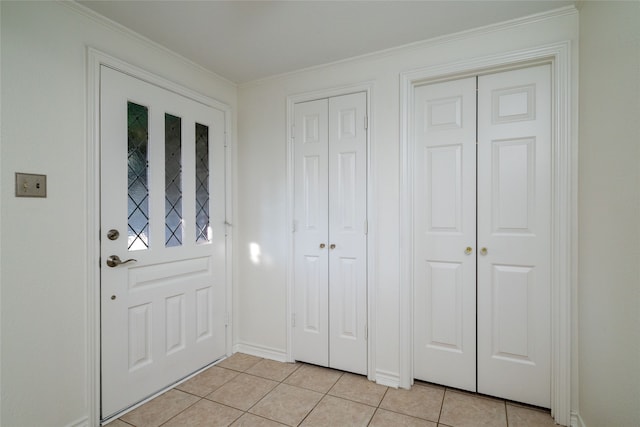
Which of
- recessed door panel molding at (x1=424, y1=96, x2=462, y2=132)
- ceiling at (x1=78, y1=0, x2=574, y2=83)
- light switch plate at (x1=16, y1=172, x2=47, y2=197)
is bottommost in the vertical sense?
light switch plate at (x1=16, y1=172, x2=47, y2=197)

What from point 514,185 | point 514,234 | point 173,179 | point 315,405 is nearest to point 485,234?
point 514,234

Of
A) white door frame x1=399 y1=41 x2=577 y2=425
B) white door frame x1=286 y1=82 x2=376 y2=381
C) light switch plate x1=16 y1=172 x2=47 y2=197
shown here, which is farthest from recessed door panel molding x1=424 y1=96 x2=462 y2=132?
light switch plate x1=16 y1=172 x2=47 y2=197

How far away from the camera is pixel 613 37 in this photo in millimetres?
1395

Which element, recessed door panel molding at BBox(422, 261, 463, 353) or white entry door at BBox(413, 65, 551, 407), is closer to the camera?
white entry door at BBox(413, 65, 551, 407)

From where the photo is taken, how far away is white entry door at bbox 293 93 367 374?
2432mm

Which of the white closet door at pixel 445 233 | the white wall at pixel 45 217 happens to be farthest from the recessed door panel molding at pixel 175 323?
the white closet door at pixel 445 233

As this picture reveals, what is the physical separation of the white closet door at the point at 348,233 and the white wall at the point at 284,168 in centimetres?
12

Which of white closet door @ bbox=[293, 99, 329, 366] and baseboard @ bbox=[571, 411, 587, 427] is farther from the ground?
A: white closet door @ bbox=[293, 99, 329, 366]

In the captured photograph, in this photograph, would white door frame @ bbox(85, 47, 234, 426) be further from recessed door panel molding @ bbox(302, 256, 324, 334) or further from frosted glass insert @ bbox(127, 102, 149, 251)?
recessed door panel molding @ bbox(302, 256, 324, 334)

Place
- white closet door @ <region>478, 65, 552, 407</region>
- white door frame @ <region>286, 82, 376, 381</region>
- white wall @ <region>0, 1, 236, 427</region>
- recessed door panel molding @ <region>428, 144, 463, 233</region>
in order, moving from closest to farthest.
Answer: white wall @ <region>0, 1, 236, 427</region>
white closet door @ <region>478, 65, 552, 407</region>
recessed door panel molding @ <region>428, 144, 463, 233</region>
white door frame @ <region>286, 82, 376, 381</region>

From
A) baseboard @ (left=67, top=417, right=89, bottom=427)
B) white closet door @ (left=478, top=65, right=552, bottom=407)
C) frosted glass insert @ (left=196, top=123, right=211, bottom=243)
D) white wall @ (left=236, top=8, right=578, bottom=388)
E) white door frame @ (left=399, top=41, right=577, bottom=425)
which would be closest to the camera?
baseboard @ (left=67, top=417, right=89, bottom=427)

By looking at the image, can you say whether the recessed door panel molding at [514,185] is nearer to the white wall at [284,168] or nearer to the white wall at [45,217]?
the white wall at [284,168]

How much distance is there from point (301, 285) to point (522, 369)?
1665mm

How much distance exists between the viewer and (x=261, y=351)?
2.80 meters
